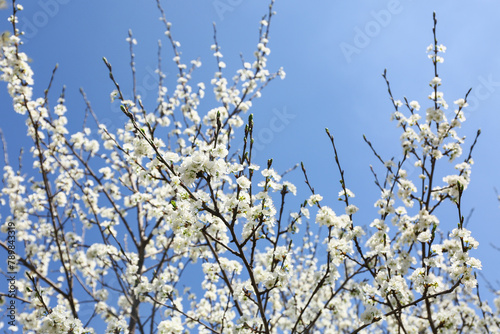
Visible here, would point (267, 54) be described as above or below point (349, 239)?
above

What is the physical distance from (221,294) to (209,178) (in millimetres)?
4747

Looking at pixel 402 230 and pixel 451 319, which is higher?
pixel 402 230

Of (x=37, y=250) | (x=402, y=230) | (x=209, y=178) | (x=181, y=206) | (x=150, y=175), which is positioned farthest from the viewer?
(x=37, y=250)

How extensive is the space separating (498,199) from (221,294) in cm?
550

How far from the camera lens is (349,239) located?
10.5 feet

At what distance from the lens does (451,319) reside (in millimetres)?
3547

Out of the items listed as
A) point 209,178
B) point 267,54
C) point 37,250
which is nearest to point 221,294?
point 37,250

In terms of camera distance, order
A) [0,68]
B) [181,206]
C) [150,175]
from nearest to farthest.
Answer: [181,206], [150,175], [0,68]

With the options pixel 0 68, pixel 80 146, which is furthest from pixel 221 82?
pixel 0 68

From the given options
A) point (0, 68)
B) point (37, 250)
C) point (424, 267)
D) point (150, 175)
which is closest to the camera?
point (150, 175)

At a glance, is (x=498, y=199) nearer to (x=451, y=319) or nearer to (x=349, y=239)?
(x=451, y=319)

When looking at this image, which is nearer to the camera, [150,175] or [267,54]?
[150,175]

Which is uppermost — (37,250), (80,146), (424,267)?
(80,146)

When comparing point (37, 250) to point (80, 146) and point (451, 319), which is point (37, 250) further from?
point (451, 319)
